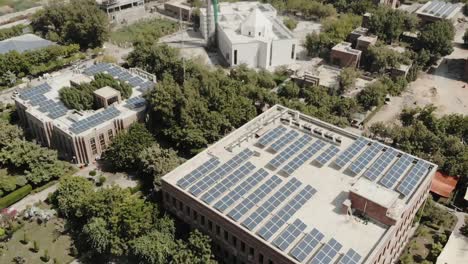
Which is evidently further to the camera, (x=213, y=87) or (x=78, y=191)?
(x=213, y=87)

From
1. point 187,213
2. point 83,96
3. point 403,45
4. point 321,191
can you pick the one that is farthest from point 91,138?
point 403,45

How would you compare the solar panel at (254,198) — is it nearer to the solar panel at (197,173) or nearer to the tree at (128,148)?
the solar panel at (197,173)

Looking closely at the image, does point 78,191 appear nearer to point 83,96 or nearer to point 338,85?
point 83,96

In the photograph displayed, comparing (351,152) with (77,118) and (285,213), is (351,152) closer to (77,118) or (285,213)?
(285,213)

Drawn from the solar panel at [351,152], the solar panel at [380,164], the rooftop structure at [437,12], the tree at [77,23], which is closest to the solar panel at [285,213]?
the solar panel at [351,152]

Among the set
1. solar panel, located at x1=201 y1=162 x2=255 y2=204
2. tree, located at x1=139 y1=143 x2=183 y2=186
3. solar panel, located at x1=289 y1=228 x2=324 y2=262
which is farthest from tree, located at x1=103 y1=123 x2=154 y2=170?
solar panel, located at x1=289 y1=228 x2=324 y2=262
